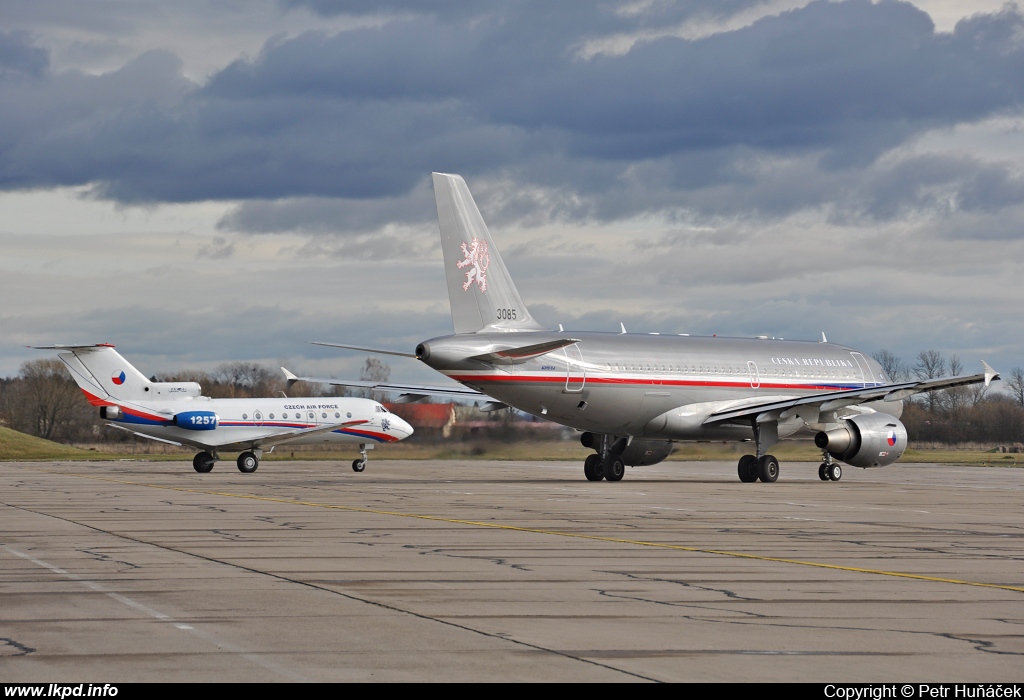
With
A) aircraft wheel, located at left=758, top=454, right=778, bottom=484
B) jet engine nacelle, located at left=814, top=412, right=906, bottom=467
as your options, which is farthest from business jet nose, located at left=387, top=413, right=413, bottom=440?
jet engine nacelle, located at left=814, top=412, right=906, bottom=467

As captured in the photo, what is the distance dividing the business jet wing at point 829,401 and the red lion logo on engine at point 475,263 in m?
9.18

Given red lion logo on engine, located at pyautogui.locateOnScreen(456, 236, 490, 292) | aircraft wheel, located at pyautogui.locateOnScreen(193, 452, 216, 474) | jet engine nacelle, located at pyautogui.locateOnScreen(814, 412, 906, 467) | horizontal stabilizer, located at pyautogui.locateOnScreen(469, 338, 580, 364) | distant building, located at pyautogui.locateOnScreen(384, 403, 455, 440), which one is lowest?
aircraft wheel, located at pyautogui.locateOnScreen(193, 452, 216, 474)

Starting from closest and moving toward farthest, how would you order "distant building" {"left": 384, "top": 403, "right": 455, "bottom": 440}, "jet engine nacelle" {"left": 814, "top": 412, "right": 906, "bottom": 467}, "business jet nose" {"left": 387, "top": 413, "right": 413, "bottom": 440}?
"jet engine nacelle" {"left": 814, "top": 412, "right": 906, "bottom": 467} → "business jet nose" {"left": 387, "top": 413, "right": 413, "bottom": 440} → "distant building" {"left": 384, "top": 403, "right": 455, "bottom": 440}

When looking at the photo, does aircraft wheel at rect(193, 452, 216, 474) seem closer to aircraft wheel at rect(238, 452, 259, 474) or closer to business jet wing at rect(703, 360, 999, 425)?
aircraft wheel at rect(238, 452, 259, 474)

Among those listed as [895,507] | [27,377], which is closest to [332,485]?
[895,507]

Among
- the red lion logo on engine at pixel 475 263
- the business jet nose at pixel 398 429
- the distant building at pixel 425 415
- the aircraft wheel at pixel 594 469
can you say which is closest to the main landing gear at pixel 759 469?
the aircraft wheel at pixel 594 469

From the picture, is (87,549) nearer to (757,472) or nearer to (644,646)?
(644,646)

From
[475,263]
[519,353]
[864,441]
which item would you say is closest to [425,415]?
[475,263]

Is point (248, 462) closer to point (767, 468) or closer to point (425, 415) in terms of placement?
point (425, 415)

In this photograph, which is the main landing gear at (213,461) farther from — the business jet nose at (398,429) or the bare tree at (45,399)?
the bare tree at (45,399)

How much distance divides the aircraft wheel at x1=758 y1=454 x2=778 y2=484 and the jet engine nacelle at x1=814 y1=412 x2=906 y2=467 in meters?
1.59

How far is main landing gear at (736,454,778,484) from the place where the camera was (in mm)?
40688

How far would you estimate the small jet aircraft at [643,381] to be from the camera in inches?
1431
